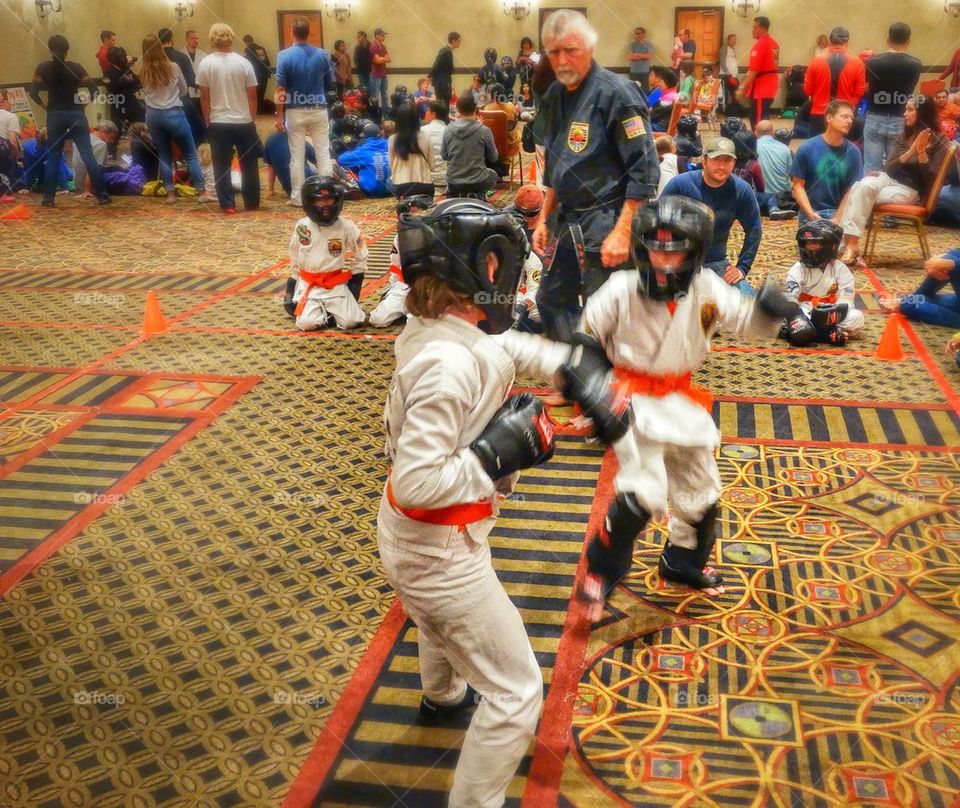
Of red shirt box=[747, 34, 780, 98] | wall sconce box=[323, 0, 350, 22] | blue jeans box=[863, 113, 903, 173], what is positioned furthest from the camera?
wall sconce box=[323, 0, 350, 22]

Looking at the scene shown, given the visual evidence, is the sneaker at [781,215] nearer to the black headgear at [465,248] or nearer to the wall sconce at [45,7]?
the black headgear at [465,248]

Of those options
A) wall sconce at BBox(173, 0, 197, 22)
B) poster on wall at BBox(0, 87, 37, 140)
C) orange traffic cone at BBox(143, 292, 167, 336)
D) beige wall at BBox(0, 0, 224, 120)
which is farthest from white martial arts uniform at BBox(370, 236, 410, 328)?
wall sconce at BBox(173, 0, 197, 22)

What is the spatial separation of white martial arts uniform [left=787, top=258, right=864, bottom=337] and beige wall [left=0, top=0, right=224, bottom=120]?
38.4ft

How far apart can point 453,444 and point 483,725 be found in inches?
23.6

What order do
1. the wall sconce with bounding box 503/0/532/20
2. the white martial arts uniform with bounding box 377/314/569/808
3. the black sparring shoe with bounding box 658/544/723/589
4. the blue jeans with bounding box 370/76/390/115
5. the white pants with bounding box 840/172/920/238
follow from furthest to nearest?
the wall sconce with bounding box 503/0/532/20, the blue jeans with bounding box 370/76/390/115, the white pants with bounding box 840/172/920/238, the black sparring shoe with bounding box 658/544/723/589, the white martial arts uniform with bounding box 377/314/569/808

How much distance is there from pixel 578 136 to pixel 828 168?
135 inches

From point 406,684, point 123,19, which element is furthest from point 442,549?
point 123,19

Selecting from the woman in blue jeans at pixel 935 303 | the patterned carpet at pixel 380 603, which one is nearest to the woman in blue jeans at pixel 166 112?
the patterned carpet at pixel 380 603

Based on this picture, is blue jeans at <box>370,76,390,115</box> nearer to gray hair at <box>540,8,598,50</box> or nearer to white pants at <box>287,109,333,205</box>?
white pants at <box>287,109,333,205</box>

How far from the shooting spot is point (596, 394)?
209 centimetres

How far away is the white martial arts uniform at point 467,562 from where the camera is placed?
1889 mm

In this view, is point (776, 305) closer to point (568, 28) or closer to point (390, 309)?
point (568, 28)

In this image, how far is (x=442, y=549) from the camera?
1.98m

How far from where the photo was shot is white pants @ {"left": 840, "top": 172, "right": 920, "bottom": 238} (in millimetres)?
7168
